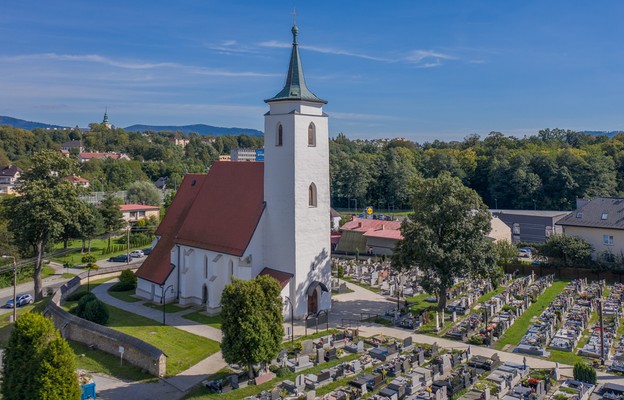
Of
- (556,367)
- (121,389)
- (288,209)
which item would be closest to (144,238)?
(288,209)

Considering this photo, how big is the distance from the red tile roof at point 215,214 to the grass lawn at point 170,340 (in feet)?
13.6

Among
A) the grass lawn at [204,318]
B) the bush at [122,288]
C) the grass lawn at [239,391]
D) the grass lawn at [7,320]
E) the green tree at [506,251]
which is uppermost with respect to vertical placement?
the green tree at [506,251]

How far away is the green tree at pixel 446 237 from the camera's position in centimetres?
2823

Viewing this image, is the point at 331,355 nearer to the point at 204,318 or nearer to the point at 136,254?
the point at 204,318

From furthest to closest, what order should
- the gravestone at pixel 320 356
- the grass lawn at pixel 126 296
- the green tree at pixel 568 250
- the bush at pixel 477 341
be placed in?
the green tree at pixel 568 250
the grass lawn at pixel 126 296
the bush at pixel 477 341
the gravestone at pixel 320 356

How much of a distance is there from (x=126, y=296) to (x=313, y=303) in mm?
15059

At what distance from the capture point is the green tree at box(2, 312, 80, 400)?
15.9 m

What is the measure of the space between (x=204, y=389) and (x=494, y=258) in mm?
18540

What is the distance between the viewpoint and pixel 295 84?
1171 inches

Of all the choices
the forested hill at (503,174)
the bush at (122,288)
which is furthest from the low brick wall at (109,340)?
the forested hill at (503,174)

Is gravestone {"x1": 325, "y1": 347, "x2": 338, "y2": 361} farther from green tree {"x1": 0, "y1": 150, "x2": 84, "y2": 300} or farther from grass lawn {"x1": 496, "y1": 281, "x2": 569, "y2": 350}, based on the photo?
green tree {"x1": 0, "y1": 150, "x2": 84, "y2": 300}

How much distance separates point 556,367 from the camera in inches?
819

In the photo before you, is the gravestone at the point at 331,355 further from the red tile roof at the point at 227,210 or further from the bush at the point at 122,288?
the bush at the point at 122,288

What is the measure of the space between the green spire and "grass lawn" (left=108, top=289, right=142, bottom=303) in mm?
17502
